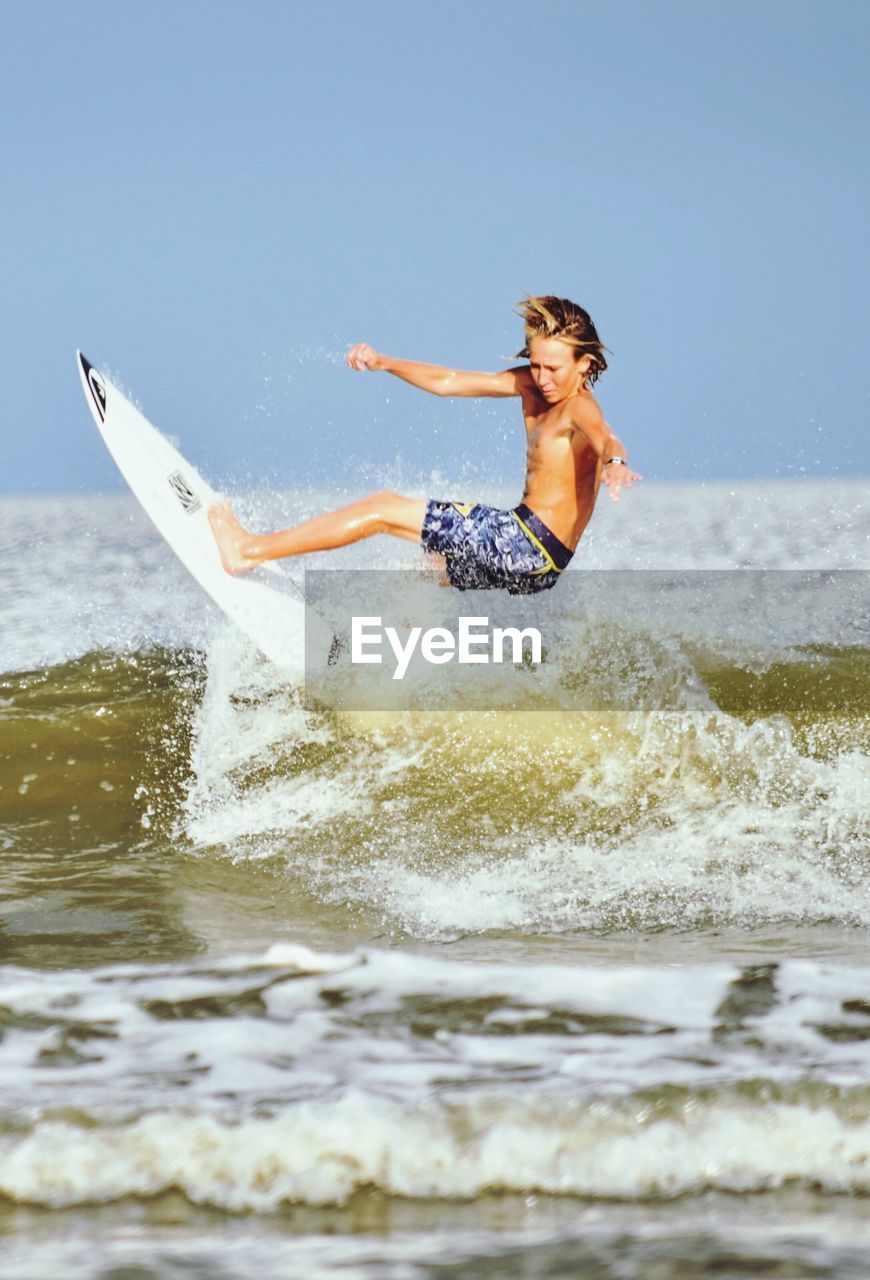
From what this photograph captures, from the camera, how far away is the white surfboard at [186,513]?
7523 millimetres

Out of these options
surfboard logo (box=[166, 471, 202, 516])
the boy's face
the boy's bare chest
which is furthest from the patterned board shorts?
surfboard logo (box=[166, 471, 202, 516])

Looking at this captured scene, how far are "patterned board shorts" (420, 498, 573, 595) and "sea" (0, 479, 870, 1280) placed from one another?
3.16 feet

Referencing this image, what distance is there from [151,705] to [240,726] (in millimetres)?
923

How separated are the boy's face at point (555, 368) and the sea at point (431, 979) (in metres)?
1.94

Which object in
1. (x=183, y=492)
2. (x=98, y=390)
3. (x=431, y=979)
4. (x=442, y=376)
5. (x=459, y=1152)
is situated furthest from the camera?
(x=98, y=390)

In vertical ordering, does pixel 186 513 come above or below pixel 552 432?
below

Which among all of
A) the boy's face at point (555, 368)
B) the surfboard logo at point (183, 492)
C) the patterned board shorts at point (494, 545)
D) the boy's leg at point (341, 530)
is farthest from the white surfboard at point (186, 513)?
the boy's face at point (555, 368)

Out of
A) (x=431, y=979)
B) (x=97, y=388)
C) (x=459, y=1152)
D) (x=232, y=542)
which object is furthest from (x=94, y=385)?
(x=459, y=1152)

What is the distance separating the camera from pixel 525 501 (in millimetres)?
6219

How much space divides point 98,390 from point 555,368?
10.7 feet

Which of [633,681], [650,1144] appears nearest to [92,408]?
[633,681]

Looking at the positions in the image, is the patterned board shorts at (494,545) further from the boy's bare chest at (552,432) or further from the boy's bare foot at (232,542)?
the boy's bare foot at (232,542)

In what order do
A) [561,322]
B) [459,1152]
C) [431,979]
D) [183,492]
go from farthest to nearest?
[183,492] < [561,322] < [431,979] < [459,1152]

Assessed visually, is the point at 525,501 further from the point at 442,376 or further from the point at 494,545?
the point at 442,376
